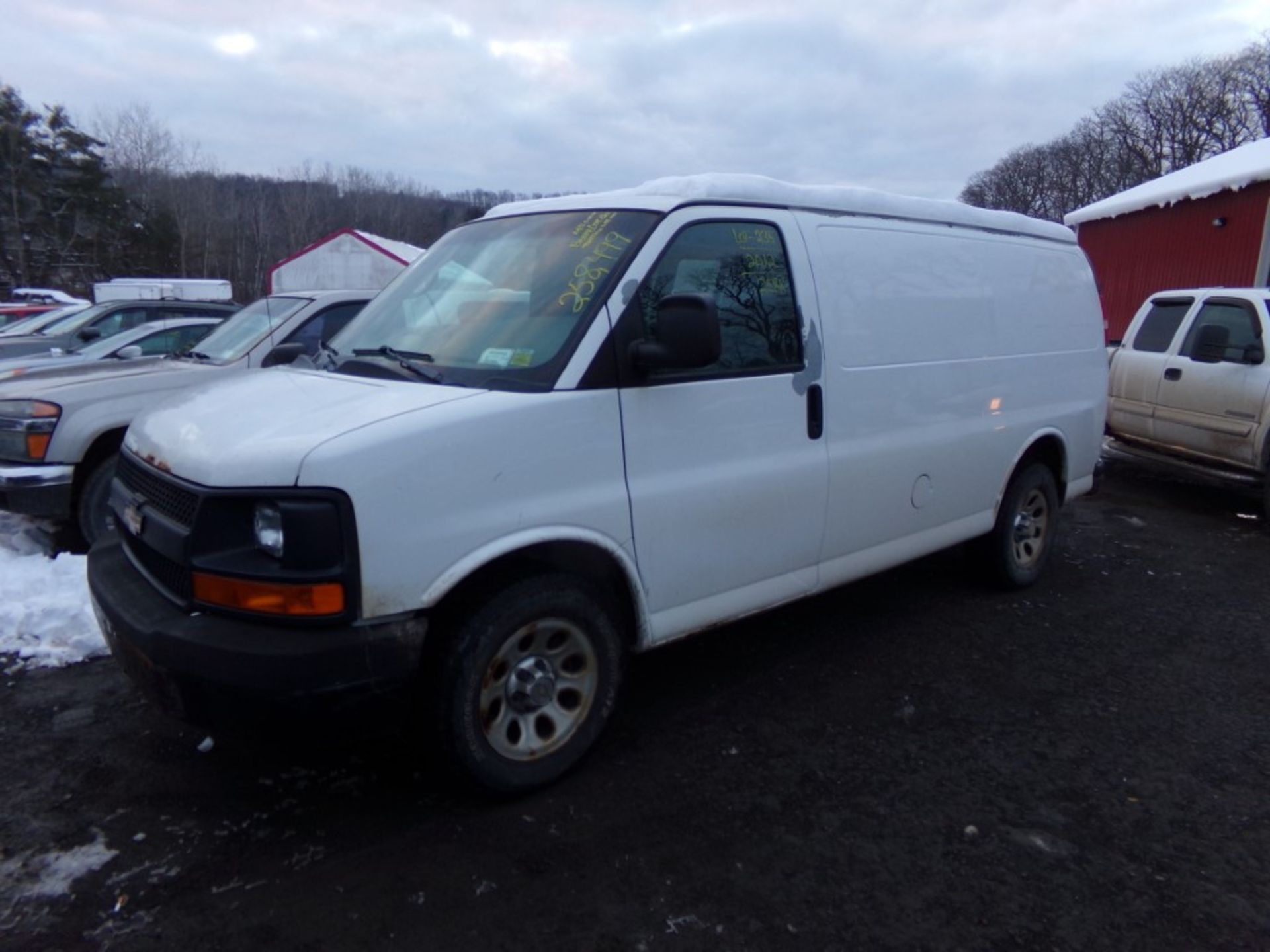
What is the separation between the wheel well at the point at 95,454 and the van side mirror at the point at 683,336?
13.2 feet

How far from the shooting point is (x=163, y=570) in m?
2.99

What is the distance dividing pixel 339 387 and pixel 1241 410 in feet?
25.5

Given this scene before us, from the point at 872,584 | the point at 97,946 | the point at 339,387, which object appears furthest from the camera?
the point at 872,584

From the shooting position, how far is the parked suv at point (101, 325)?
11.7m

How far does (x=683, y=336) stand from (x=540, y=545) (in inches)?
34.0

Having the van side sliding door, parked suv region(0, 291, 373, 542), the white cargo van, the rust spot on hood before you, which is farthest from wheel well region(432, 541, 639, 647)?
parked suv region(0, 291, 373, 542)

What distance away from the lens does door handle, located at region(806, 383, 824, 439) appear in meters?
3.85

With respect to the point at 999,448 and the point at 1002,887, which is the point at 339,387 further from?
the point at 999,448

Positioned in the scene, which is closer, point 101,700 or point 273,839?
point 273,839

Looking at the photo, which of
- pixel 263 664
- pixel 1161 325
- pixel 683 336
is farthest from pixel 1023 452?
pixel 1161 325

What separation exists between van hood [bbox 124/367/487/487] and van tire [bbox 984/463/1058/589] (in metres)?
3.63

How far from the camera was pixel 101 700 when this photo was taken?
3.98 m

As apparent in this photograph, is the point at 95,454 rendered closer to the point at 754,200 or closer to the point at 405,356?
the point at 405,356

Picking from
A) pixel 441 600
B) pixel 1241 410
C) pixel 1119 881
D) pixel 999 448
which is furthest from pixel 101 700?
pixel 1241 410
